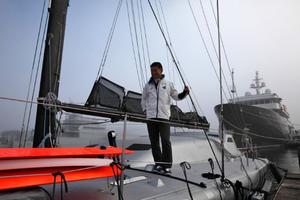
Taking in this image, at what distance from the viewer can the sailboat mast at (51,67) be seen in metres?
3.35

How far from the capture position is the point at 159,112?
11.6 feet

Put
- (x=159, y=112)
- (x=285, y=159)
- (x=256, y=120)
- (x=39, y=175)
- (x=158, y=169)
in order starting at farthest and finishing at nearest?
1. (x=256, y=120)
2. (x=285, y=159)
3. (x=159, y=112)
4. (x=158, y=169)
5. (x=39, y=175)

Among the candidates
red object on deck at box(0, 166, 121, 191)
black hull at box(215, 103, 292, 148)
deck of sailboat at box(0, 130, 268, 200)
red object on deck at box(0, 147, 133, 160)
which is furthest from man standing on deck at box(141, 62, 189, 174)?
black hull at box(215, 103, 292, 148)

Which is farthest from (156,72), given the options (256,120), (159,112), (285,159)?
(256,120)

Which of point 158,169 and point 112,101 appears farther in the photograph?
point 112,101

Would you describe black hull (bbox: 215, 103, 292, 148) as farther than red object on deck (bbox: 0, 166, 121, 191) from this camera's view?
Yes

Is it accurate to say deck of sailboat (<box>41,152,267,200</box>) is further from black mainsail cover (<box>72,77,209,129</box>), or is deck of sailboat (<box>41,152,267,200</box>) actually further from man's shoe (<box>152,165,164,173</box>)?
black mainsail cover (<box>72,77,209,129</box>)

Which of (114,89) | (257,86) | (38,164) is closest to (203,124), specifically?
(114,89)

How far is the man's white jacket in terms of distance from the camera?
3568 mm

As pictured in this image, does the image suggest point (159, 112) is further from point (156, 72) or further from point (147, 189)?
point (147, 189)

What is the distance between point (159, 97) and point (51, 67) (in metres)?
1.52

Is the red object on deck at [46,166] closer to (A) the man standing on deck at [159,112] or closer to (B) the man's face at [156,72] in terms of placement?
(A) the man standing on deck at [159,112]

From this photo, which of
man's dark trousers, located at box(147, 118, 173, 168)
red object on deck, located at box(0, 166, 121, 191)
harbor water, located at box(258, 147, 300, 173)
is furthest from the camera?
harbor water, located at box(258, 147, 300, 173)

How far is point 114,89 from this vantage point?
4488 millimetres
